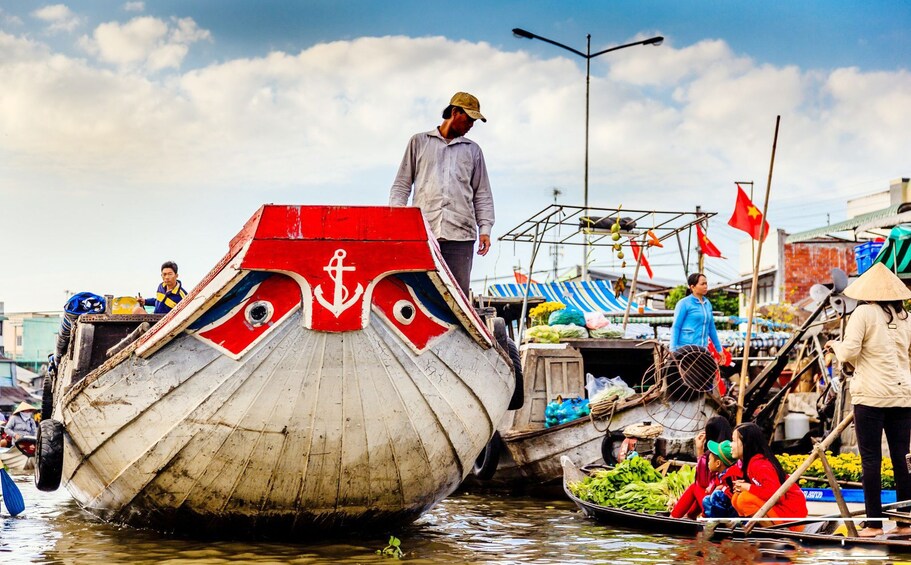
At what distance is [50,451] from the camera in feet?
18.5

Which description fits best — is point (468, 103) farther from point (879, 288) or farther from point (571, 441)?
point (571, 441)

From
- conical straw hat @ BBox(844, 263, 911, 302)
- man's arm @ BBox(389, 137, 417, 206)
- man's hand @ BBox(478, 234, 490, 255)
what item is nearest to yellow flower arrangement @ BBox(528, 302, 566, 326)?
man's hand @ BBox(478, 234, 490, 255)

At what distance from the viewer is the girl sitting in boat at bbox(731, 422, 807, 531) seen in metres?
5.91

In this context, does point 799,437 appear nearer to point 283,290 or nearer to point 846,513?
point 846,513

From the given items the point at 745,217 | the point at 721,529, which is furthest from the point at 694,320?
the point at 745,217

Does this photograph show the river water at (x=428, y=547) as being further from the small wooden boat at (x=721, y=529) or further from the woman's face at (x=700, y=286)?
the woman's face at (x=700, y=286)

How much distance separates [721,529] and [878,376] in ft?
4.18

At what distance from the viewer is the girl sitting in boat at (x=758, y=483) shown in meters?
5.91

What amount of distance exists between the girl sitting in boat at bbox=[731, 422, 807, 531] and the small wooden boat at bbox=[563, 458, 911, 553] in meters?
0.16

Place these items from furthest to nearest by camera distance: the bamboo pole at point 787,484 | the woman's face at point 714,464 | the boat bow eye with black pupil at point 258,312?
the woman's face at point 714,464 < the bamboo pole at point 787,484 < the boat bow eye with black pupil at point 258,312

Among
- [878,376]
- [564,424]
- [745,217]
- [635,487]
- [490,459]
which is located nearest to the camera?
[878,376]

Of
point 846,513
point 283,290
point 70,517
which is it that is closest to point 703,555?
point 846,513

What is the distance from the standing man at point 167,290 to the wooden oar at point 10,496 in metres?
1.68

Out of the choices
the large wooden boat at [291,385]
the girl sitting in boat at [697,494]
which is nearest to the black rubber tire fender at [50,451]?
the large wooden boat at [291,385]
